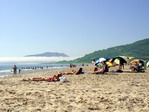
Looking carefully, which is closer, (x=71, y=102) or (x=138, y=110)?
(x=138, y=110)

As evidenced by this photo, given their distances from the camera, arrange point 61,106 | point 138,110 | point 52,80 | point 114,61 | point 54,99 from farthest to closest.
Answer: point 114,61 < point 52,80 < point 54,99 < point 61,106 < point 138,110

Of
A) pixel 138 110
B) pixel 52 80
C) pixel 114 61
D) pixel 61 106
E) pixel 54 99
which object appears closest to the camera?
pixel 138 110

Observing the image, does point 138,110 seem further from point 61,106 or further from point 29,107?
point 29,107

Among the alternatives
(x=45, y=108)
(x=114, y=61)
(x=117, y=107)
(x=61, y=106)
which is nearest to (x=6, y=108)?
(x=45, y=108)

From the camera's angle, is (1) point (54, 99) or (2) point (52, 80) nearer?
(1) point (54, 99)

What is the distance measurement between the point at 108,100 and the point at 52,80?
9110 mm

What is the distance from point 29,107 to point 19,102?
106 centimetres

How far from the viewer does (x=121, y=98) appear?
936 centimetres

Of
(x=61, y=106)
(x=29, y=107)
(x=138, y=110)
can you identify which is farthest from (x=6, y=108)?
(x=138, y=110)

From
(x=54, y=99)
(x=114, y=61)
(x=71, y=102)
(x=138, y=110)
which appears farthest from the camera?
(x=114, y=61)

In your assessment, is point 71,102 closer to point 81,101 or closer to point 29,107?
point 81,101

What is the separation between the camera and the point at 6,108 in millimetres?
7656

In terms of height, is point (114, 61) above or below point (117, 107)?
above

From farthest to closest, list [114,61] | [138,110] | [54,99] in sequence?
1. [114,61]
2. [54,99]
3. [138,110]
